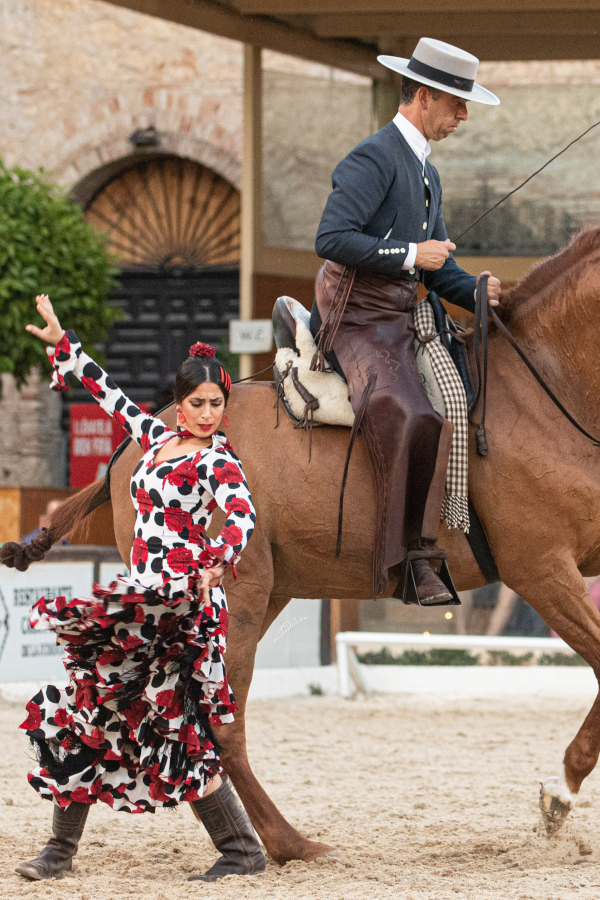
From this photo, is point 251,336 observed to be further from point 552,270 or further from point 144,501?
point 144,501

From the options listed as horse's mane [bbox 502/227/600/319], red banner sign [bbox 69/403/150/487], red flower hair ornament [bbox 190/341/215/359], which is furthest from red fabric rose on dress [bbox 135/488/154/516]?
red banner sign [bbox 69/403/150/487]

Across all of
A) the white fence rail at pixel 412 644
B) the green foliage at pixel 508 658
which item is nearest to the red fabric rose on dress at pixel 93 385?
the white fence rail at pixel 412 644

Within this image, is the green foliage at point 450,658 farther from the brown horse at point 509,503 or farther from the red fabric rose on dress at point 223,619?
the red fabric rose on dress at point 223,619

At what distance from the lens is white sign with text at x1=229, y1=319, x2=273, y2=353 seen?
9969mm

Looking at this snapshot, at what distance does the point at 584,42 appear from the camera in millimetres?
9258

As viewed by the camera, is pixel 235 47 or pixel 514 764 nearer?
pixel 514 764

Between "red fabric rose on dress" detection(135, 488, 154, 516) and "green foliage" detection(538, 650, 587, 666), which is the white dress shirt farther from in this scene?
"green foliage" detection(538, 650, 587, 666)

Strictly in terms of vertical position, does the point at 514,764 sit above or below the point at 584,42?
below

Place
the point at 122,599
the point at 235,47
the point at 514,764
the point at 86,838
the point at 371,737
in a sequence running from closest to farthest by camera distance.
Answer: the point at 122,599
the point at 86,838
the point at 514,764
the point at 371,737
the point at 235,47

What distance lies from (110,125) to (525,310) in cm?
1221

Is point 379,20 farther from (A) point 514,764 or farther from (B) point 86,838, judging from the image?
(B) point 86,838

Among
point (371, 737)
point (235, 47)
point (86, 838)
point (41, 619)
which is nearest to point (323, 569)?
point (41, 619)

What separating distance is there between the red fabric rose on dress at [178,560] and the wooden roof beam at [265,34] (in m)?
6.65

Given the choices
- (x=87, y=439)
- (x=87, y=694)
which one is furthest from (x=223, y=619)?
(x=87, y=439)
